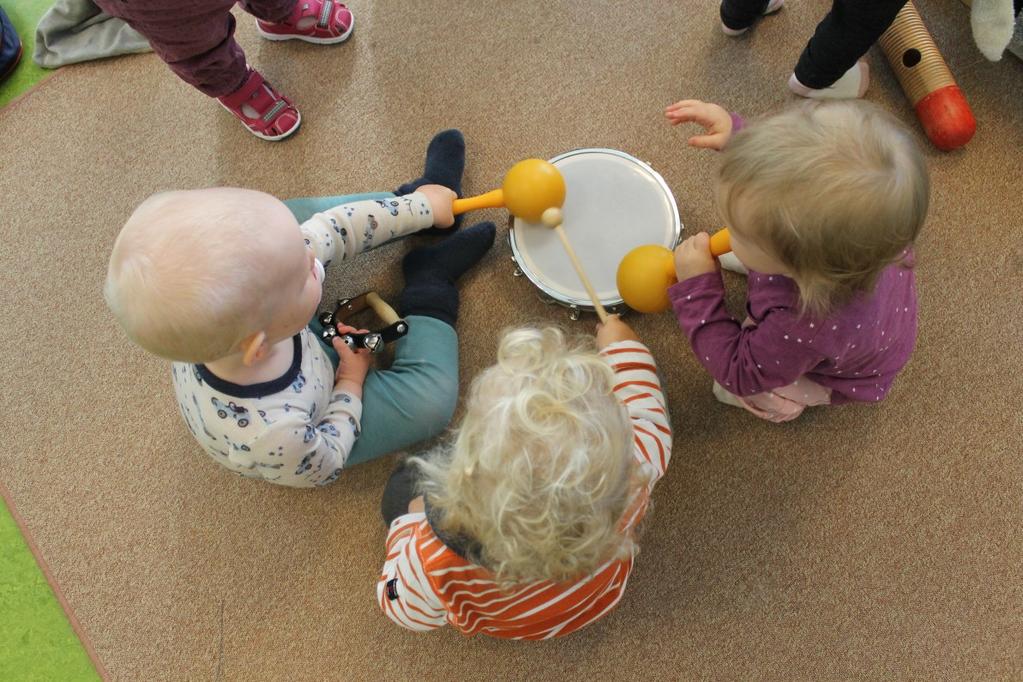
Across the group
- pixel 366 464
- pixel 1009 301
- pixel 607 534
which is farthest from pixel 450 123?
pixel 1009 301

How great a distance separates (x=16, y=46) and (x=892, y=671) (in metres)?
1.97

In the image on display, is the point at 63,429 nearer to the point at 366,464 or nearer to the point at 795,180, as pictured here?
the point at 366,464

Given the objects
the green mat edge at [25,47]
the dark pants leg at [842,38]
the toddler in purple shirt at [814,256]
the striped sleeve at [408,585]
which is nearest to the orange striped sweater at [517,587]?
the striped sleeve at [408,585]

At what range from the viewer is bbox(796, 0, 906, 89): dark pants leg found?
3.15 feet

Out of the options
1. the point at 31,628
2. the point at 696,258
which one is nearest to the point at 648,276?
the point at 696,258

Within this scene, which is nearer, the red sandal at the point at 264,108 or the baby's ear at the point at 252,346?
the baby's ear at the point at 252,346

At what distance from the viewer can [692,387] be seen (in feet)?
3.66

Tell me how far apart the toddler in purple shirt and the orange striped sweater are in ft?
0.34

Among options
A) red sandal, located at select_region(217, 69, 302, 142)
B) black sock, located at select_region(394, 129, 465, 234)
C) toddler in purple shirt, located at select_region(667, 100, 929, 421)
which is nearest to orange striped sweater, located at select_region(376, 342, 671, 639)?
toddler in purple shirt, located at select_region(667, 100, 929, 421)

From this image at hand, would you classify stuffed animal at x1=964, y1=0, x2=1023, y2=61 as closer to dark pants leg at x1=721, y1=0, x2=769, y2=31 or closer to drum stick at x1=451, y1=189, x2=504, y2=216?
dark pants leg at x1=721, y1=0, x2=769, y2=31

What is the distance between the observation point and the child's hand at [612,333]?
39.3 inches

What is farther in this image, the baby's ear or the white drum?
the white drum

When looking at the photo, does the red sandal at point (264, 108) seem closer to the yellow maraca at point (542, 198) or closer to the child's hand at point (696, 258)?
the yellow maraca at point (542, 198)

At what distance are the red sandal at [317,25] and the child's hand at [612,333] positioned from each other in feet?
2.58
